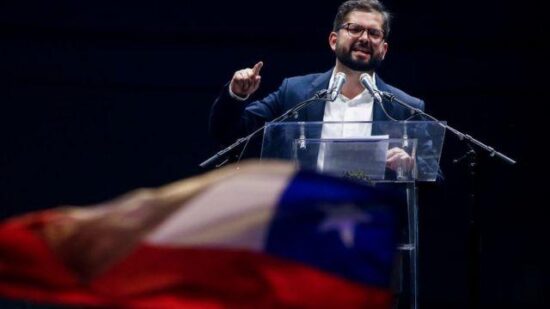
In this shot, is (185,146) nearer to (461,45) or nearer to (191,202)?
(461,45)

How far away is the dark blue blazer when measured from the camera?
14.4 ft

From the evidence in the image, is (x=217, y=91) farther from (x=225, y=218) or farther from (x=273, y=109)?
(x=225, y=218)

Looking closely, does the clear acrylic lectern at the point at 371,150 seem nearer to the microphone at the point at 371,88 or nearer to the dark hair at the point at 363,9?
the microphone at the point at 371,88

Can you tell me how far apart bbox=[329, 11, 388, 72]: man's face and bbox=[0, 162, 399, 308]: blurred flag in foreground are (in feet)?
7.80

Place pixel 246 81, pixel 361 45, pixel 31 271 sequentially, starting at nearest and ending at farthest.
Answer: pixel 31 271 < pixel 246 81 < pixel 361 45

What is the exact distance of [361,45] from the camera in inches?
180

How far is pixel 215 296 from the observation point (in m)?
2.16

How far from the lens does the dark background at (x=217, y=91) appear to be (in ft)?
19.8

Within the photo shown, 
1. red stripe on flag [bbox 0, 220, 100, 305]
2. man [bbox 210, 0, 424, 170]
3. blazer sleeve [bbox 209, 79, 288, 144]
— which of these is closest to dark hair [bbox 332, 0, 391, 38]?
man [bbox 210, 0, 424, 170]

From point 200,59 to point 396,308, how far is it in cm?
270

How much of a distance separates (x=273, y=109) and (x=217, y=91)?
155 centimetres

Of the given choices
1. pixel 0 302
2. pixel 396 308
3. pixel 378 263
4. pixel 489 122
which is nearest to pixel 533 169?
pixel 489 122

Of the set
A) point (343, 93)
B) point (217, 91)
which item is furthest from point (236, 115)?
point (217, 91)

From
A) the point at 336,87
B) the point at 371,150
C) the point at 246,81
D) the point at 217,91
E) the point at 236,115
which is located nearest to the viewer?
the point at 371,150
